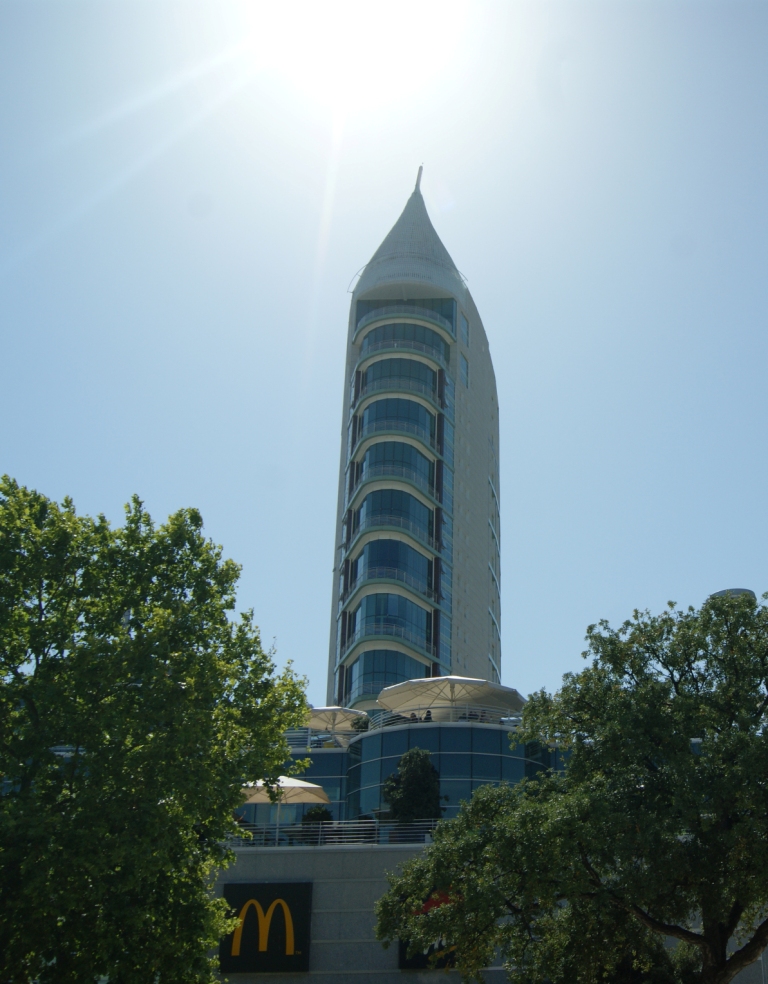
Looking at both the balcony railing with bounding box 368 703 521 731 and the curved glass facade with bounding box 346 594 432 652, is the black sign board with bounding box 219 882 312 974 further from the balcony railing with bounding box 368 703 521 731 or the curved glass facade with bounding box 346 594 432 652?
the curved glass facade with bounding box 346 594 432 652

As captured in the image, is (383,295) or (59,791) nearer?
(59,791)

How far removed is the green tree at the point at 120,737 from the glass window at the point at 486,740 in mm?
19671

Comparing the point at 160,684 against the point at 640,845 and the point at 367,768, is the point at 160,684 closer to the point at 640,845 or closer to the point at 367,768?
the point at 640,845

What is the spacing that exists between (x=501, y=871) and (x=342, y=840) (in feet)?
46.8

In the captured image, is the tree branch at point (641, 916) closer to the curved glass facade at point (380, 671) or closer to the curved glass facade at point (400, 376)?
the curved glass facade at point (380, 671)

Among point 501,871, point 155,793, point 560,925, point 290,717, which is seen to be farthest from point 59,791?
point 560,925

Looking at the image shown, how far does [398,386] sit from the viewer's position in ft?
246

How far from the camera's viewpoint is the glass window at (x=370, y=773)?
47.2 meters

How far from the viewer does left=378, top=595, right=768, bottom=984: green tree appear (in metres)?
23.2

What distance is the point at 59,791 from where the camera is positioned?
23.4m

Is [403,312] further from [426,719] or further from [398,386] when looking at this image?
[426,719]

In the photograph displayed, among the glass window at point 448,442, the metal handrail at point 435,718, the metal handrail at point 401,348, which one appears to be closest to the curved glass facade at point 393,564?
the glass window at point 448,442

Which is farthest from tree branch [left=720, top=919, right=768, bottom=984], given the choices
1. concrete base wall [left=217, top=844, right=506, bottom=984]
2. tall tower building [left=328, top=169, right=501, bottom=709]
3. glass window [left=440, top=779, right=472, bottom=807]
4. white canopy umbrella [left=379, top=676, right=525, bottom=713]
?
tall tower building [left=328, top=169, right=501, bottom=709]

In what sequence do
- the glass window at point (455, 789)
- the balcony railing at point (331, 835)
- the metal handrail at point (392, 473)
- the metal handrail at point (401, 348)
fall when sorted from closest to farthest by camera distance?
the balcony railing at point (331, 835) < the glass window at point (455, 789) < the metal handrail at point (392, 473) < the metal handrail at point (401, 348)
